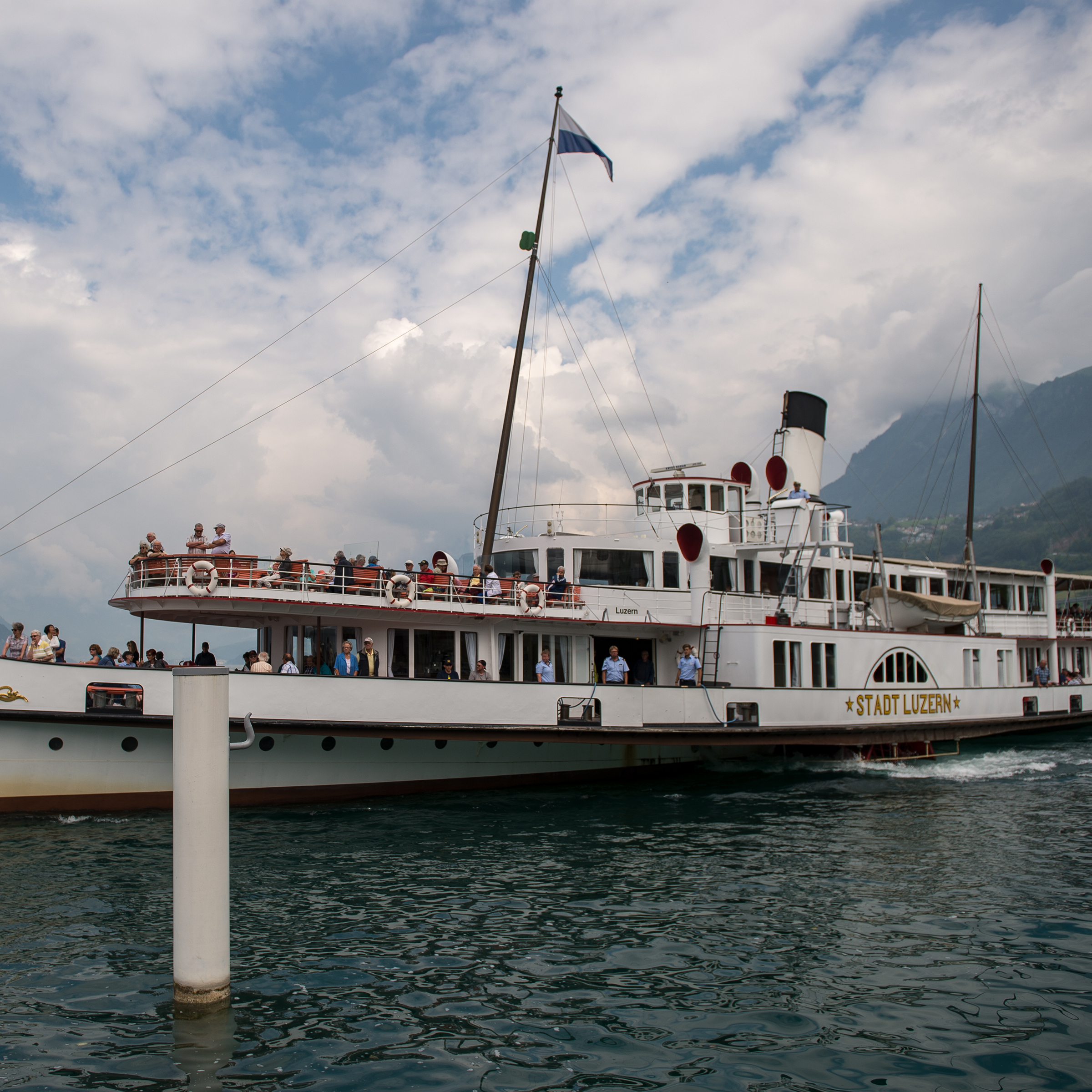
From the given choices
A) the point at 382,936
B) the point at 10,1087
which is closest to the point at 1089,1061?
the point at 382,936

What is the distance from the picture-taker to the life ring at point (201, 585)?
15.2m

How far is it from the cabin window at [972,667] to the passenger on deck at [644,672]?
382 inches

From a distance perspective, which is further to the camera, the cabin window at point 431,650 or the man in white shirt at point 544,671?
the man in white shirt at point 544,671

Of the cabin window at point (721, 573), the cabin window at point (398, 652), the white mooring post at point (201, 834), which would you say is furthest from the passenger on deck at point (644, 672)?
the white mooring post at point (201, 834)

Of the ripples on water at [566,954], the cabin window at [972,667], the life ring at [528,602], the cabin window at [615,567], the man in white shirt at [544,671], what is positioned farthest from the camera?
the cabin window at [972,667]

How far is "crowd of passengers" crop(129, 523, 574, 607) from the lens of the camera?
15.8 meters

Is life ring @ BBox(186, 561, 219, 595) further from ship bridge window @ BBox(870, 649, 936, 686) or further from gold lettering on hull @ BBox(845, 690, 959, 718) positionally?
ship bridge window @ BBox(870, 649, 936, 686)

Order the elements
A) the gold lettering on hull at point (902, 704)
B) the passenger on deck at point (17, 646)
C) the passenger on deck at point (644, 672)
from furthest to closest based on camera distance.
→ the gold lettering on hull at point (902, 704), the passenger on deck at point (644, 672), the passenger on deck at point (17, 646)

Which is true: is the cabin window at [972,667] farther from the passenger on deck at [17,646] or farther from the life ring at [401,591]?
the passenger on deck at [17,646]

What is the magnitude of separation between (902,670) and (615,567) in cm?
807

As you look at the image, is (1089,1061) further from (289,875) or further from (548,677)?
(548,677)

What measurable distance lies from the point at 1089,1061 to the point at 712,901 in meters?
4.22

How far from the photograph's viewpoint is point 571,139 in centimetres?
2197

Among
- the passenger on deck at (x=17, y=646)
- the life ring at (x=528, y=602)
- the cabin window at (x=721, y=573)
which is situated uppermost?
the cabin window at (x=721, y=573)
